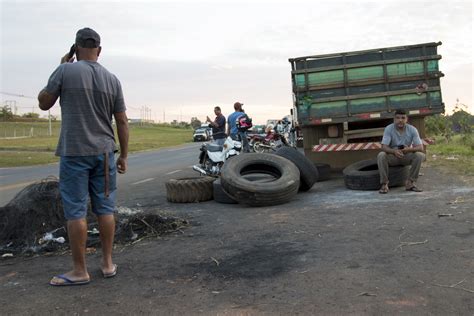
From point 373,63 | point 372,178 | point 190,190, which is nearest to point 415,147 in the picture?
point 372,178

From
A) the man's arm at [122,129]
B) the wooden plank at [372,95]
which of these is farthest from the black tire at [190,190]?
the man's arm at [122,129]

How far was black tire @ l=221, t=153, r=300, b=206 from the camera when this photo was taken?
7.68m

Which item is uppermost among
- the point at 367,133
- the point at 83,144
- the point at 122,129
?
the point at 122,129

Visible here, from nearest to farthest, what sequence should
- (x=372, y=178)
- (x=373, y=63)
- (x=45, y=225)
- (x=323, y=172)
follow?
(x=45, y=225), (x=372, y=178), (x=373, y=63), (x=323, y=172)

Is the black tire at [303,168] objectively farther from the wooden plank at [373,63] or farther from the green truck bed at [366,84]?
the wooden plank at [373,63]

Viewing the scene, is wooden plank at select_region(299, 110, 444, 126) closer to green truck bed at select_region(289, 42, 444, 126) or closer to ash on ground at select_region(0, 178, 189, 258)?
green truck bed at select_region(289, 42, 444, 126)

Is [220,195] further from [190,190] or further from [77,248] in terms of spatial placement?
[77,248]

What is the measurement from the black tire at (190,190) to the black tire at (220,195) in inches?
8.2

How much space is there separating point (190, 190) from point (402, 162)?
12.6 feet

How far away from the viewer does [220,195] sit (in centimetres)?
840

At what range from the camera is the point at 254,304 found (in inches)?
139

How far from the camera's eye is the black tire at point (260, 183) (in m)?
7.68

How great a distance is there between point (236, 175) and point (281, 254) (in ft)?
11.0

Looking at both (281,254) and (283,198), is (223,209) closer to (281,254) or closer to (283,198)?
(283,198)
